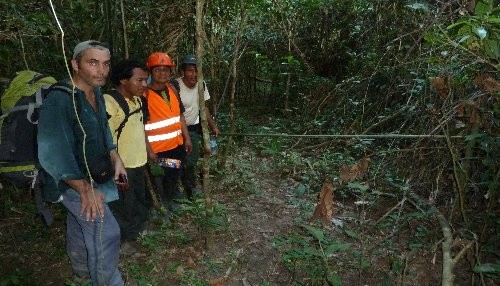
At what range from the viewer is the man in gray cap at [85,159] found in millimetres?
2506

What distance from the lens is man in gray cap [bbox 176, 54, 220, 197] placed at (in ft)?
15.5

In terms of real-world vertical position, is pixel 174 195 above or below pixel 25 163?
below

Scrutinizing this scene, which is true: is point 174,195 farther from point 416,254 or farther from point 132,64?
point 416,254

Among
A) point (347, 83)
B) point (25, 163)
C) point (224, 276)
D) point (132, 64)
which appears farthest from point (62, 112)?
point (347, 83)

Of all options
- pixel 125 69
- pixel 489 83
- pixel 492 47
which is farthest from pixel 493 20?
pixel 125 69

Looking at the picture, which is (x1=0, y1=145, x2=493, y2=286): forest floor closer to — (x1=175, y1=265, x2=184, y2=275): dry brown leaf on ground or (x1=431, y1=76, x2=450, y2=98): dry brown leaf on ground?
(x1=175, y1=265, x2=184, y2=275): dry brown leaf on ground

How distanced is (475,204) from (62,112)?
12.1 ft

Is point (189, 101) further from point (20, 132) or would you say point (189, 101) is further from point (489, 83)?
point (489, 83)

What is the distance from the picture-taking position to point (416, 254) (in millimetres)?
3893

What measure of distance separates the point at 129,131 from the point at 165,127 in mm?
728

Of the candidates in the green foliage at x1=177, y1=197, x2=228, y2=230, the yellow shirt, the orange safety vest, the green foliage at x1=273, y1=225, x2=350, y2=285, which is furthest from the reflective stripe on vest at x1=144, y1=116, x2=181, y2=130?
the green foliage at x1=273, y1=225, x2=350, y2=285

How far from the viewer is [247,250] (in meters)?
4.09

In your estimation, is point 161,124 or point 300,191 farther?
point 300,191

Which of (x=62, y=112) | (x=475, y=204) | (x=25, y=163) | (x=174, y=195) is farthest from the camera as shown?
(x=174, y=195)
